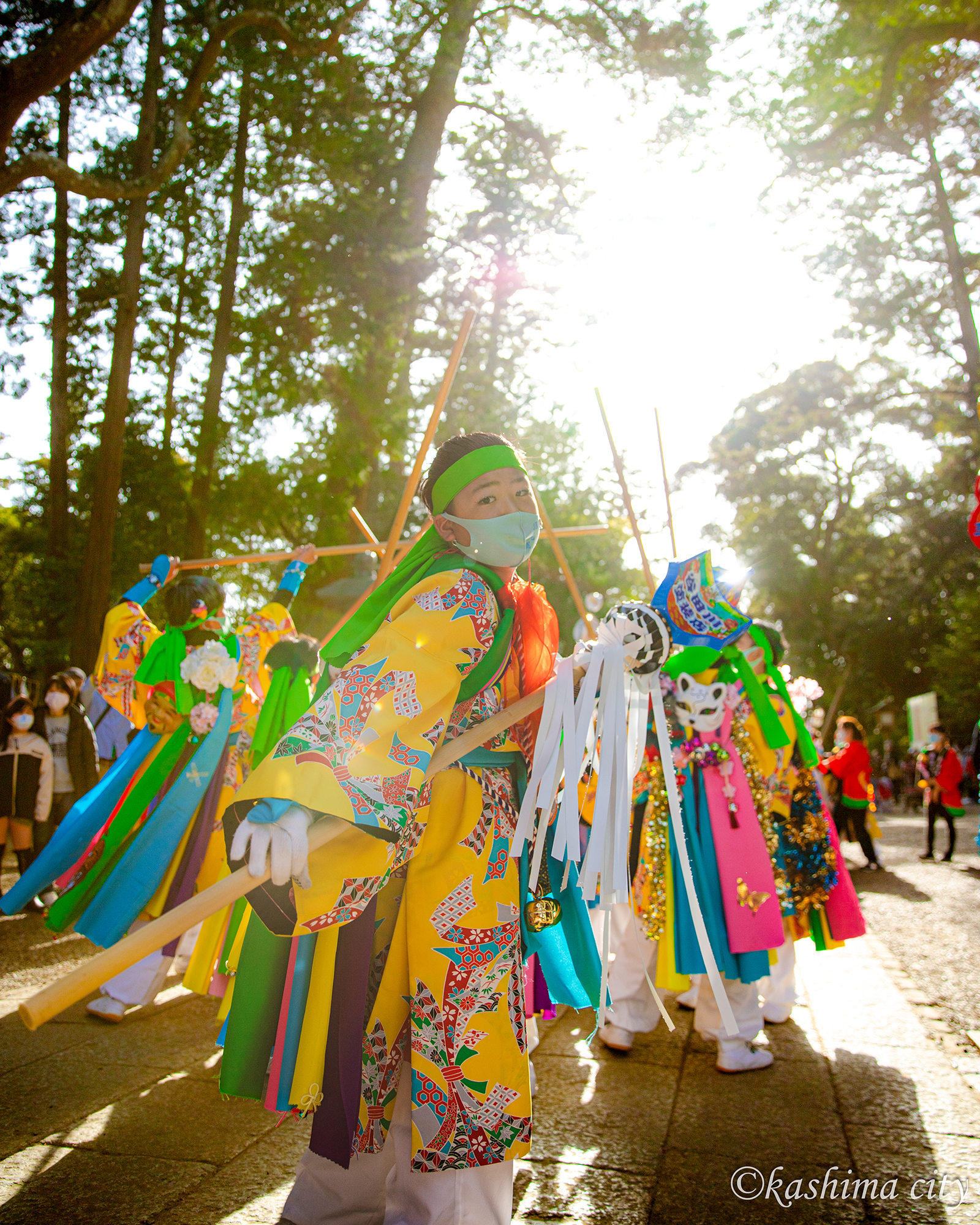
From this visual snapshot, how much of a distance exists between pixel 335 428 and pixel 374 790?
377 inches

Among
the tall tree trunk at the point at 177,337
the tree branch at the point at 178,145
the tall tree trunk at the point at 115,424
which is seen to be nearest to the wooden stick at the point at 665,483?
the tree branch at the point at 178,145

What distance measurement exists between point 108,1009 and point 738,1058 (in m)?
2.57

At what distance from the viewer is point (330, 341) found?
1039 cm

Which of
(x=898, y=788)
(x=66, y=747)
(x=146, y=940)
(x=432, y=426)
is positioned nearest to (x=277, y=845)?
(x=146, y=940)

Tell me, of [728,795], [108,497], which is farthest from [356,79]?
[728,795]

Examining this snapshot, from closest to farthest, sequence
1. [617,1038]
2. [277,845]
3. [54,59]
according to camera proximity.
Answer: [277,845], [617,1038], [54,59]

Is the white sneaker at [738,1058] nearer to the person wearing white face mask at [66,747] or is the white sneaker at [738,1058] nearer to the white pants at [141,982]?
the white pants at [141,982]

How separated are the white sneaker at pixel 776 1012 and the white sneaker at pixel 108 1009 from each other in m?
2.78

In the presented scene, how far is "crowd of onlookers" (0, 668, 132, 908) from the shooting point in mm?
6516

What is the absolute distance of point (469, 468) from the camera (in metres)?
2.22

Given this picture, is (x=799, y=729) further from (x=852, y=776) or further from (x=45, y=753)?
(x=45, y=753)

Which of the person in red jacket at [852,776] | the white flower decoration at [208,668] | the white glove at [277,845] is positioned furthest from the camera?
the person in red jacket at [852,776]

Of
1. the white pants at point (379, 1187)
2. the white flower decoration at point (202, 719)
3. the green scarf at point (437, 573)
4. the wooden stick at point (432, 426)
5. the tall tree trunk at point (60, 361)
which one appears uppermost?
the tall tree trunk at point (60, 361)

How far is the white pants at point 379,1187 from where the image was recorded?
1.82m
